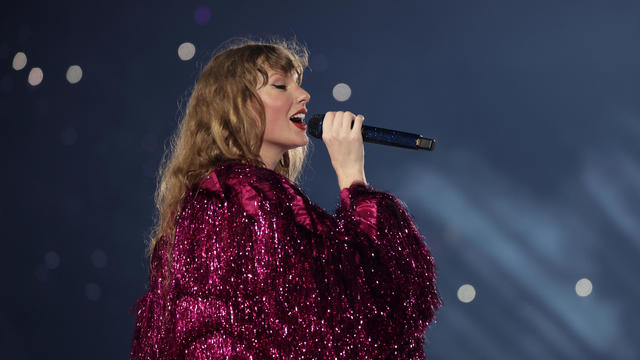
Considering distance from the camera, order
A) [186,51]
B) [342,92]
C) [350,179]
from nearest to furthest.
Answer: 1. [350,179]
2. [342,92]
3. [186,51]

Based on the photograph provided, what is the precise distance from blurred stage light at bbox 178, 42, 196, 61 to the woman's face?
4.51 ft

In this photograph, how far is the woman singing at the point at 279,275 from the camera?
0.83 meters

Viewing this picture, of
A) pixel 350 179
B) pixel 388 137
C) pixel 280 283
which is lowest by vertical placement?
pixel 280 283

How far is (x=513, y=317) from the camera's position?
7.07 ft

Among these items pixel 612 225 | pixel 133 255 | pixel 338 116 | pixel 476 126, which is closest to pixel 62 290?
pixel 133 255

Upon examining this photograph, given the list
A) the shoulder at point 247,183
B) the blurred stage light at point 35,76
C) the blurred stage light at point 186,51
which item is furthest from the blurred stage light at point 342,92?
the shoulder at point 247,183

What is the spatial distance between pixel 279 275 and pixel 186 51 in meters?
1.72

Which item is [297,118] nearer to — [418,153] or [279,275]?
[279,275]

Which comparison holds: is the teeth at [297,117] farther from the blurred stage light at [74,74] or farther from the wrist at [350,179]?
the blurred stage light at [74,74]

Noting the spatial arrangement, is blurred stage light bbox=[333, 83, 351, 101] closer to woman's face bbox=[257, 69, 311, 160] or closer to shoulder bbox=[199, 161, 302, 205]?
woman's face bbox=[257, 69, 311, 160]

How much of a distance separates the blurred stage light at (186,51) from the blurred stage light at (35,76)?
1.75 ft

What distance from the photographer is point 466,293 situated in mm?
2170

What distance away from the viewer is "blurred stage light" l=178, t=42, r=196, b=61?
7.82 feet

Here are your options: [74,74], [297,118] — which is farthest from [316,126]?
[74,74]
